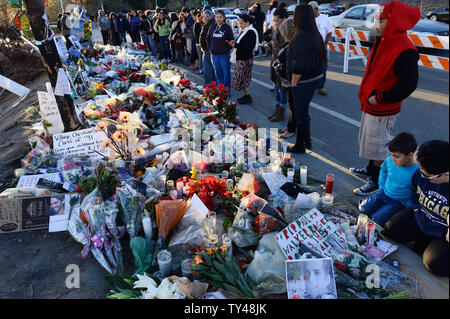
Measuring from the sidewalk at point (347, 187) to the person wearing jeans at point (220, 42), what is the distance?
827mm

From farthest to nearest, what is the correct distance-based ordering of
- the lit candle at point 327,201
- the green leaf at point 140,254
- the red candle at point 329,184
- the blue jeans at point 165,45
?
the blue jeans at point 165,45, the red candle at point 329,184, the lit candle at point 327,201, the green leaf at point 140,254

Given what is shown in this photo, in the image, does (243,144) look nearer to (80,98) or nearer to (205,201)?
(205,201)

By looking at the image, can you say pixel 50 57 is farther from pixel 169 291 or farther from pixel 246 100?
pixel 169 291

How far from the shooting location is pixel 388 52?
9.22 ft

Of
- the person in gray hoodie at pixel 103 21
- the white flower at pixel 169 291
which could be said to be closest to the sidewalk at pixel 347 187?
the white flower at pixel 169 291

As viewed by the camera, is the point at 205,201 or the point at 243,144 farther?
the point at 243,144

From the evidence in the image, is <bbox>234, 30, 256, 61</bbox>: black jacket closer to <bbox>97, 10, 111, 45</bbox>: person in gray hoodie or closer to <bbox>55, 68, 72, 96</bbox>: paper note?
<bbox>55, 68, 72, 96</bbox>: paper note

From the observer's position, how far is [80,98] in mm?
6891

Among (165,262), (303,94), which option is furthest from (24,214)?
(303,94)

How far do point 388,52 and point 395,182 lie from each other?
3.52 ft

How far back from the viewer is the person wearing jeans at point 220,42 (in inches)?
245

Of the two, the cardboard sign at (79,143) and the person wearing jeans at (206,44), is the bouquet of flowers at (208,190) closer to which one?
the cardboard sign at (79,143)
